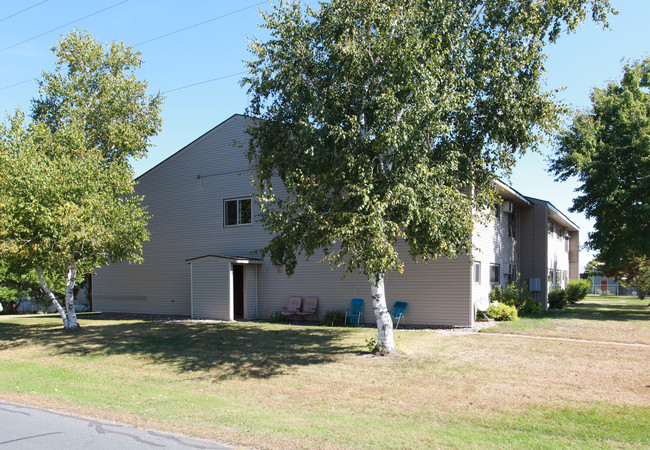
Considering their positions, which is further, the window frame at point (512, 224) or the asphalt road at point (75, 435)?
the window frame at point (512, 224)

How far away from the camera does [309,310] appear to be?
19.4 meters

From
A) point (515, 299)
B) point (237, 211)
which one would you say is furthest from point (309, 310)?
point (515, 299)

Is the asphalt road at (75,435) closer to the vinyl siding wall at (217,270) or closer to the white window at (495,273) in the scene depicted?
the vinyl siding wall at (217,270)

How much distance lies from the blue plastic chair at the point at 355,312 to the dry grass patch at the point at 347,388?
259 centimetres

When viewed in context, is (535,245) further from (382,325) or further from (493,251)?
(382,325)

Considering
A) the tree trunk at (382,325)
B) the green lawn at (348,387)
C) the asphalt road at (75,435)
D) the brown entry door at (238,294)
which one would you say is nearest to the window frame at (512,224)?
the green lawn at (348,387)

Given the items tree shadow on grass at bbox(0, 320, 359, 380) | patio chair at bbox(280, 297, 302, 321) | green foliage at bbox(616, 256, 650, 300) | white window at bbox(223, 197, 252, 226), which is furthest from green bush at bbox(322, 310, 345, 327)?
green foliage at bbox(616, 256, 650, 300)

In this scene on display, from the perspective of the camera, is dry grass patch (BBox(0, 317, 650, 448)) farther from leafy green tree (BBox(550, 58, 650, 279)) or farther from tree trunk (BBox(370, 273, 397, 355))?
leafy green tree (BBox(550, 58, 650, 279))

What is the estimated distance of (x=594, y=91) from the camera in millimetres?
25203

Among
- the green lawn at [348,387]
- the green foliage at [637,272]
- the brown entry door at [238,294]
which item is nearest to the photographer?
the green lawn at [348,387]

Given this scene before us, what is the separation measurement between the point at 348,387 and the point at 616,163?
61.0 feet

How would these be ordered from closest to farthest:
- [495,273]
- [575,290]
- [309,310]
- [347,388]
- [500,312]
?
1. [347,388]
2. [500,312]
3. [309,310]
4. [495,273]
5. [575,290]

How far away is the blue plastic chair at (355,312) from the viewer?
18172 mm

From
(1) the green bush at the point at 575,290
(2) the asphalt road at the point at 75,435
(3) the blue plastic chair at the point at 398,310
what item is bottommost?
(1) the green bush at the point at 575,290
